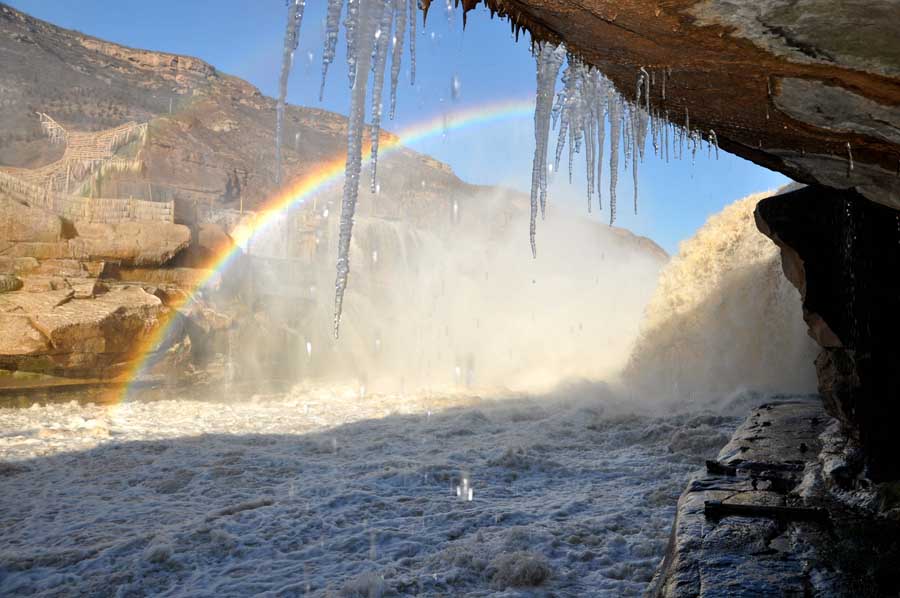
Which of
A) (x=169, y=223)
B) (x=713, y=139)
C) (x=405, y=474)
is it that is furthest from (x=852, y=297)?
(x=169, y=223)

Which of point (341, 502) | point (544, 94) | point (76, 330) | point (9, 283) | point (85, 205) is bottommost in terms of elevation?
point (341, 502)

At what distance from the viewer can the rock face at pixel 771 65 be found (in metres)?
2.05

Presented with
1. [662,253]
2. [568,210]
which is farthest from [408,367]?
[662,253]

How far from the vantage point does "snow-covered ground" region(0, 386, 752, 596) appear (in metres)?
4.38

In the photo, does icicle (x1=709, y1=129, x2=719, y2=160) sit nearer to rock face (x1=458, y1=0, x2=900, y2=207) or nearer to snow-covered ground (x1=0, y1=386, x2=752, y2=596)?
rock face (x1=458, y1=0, x2=900, y2=207)

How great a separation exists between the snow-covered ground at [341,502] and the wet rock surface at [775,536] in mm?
912

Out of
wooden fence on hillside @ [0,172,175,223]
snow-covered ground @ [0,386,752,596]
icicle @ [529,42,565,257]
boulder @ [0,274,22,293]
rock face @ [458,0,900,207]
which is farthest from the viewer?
wooden fence on hillside @ [0,172,175,223]

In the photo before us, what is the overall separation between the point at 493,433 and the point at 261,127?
57.7 metres

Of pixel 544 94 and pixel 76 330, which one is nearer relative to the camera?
pixel 544 94

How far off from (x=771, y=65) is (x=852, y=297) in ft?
10.3

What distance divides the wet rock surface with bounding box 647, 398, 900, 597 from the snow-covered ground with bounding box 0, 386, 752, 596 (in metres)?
0.91

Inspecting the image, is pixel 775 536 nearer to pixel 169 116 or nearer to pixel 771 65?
pixel 771 65

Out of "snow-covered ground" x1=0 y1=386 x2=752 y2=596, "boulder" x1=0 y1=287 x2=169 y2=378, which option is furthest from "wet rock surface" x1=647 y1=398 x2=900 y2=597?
"boulder" x1=0 y1=287 x2=169 y2=378

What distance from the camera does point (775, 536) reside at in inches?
120
